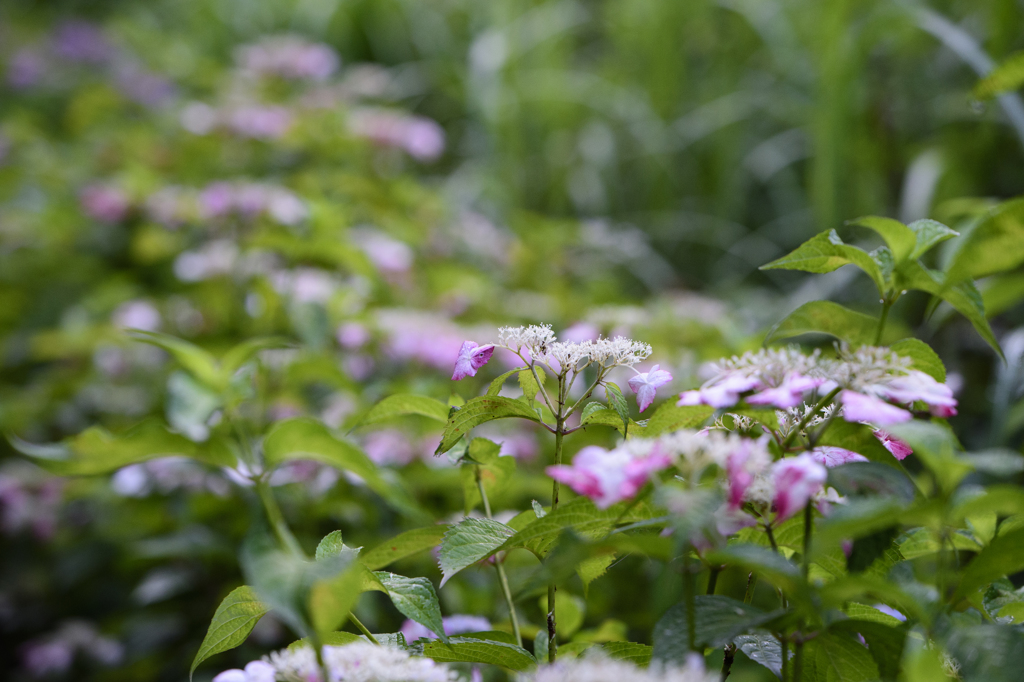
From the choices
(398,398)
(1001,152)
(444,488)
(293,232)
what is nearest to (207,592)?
(444,488)

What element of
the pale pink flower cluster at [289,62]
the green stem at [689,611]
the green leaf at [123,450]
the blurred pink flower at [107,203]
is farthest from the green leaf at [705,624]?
the pale pink flower cluster at [289,62]

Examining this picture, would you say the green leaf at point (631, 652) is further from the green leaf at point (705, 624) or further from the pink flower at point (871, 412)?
the pink flower at point (871, 412)

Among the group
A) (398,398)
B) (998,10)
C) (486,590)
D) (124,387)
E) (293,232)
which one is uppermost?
(998,10)

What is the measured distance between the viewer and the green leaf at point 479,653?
0.40 m

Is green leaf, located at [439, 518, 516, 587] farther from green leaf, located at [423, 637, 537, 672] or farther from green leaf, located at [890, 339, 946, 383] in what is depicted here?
green leaf, located at [890, 339, 946, 383]

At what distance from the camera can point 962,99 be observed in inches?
68.3

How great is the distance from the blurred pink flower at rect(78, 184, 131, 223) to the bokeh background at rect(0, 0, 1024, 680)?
0.03ft

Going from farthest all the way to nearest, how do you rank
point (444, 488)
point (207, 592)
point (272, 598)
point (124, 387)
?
point (124, 387)
point (207, 592)
point (444, 488)
point (272, 598)

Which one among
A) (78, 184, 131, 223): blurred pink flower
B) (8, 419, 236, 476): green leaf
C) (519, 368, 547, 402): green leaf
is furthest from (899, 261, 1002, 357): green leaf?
(78, 184, 131, 223): blurred pink flower

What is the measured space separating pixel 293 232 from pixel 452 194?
0.91 m

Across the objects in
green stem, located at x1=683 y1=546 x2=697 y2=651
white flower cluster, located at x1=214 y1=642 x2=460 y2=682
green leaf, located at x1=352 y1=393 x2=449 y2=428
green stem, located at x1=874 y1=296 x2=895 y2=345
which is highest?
green stem, located at x1=874 y1=296 x2=895 y2=345

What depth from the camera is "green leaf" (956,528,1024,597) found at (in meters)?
0.34

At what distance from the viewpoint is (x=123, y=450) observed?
2.10 feet

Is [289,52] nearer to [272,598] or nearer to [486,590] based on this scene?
[486,590]
